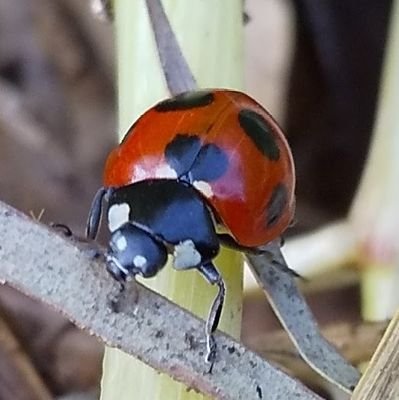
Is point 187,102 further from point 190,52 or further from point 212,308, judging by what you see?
point 212,308

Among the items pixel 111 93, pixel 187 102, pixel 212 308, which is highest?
pixel 187 102

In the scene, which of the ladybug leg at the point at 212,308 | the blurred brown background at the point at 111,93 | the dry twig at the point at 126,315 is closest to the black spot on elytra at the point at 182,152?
the ladybug leg at the point at 212,308

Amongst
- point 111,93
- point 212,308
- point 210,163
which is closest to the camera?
point 212,308

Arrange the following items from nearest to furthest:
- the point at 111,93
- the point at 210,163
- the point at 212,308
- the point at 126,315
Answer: the point at 126,315 < the point at 212,308 < the point at 210,163 < the point at 111,93

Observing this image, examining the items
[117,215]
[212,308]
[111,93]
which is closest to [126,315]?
[212,308]

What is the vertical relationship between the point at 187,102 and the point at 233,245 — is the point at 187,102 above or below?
above

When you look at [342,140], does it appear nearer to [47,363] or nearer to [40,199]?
[40,199]
